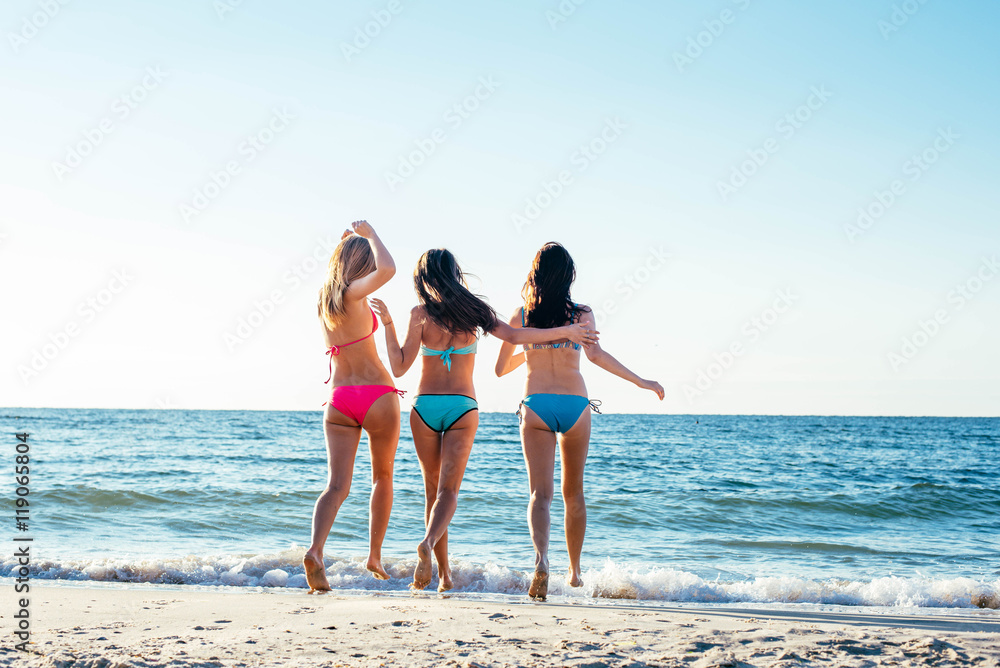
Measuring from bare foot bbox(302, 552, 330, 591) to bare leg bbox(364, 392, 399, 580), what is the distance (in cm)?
26

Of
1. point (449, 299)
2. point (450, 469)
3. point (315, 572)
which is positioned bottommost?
point (315, 572)

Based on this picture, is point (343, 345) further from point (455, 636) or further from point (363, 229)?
point (455, 636)

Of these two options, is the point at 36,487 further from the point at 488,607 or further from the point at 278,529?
the point at 488,607

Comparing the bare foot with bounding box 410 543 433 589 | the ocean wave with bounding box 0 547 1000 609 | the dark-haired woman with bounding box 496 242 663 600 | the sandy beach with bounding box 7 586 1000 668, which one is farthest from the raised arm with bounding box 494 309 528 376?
the ocean wave with bounding box 0 547 1000 609

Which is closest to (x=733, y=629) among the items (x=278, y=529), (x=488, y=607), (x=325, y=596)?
(x=488, y=607)

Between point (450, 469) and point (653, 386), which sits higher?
point (653, 386)

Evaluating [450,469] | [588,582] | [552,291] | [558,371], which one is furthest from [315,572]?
[588,582]

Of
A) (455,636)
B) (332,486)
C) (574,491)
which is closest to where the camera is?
(455,636)

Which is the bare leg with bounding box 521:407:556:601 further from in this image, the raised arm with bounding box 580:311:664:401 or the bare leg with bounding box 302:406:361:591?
the bare leg with bounding box 302:406:361:591

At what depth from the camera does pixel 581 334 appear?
14.2ft

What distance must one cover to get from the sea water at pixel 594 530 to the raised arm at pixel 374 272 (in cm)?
292

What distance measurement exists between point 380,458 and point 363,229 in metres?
1.33

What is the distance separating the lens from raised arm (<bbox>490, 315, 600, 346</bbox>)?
4270 mm

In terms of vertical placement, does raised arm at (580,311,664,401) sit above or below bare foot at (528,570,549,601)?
above
